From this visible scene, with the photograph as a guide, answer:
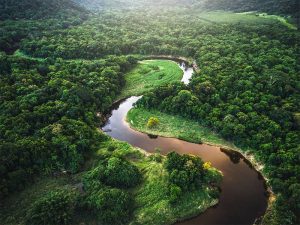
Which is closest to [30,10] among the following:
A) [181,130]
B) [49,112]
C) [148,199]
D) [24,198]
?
[49,112]

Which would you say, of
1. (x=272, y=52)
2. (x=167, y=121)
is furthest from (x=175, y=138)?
(x=272, y=52)

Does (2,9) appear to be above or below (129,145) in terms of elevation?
above

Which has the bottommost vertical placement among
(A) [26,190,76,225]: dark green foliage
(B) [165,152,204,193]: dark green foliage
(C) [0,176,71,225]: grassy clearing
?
(C) [0,176,71,225]: grassy clearing

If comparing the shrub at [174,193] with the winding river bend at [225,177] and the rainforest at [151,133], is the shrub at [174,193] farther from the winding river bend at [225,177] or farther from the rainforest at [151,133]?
the winding river bend at [225,177]

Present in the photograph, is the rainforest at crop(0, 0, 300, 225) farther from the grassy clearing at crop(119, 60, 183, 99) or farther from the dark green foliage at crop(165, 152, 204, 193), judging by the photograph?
the grassy clearing at crop(119, 60, 183, 99)

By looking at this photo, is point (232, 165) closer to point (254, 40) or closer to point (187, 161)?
point (187, 161)

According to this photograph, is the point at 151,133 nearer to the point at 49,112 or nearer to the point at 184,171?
the point at 184,171

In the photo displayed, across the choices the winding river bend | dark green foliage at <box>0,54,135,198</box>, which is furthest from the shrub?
dark green foliage at <box>0,54,135,198</box>
